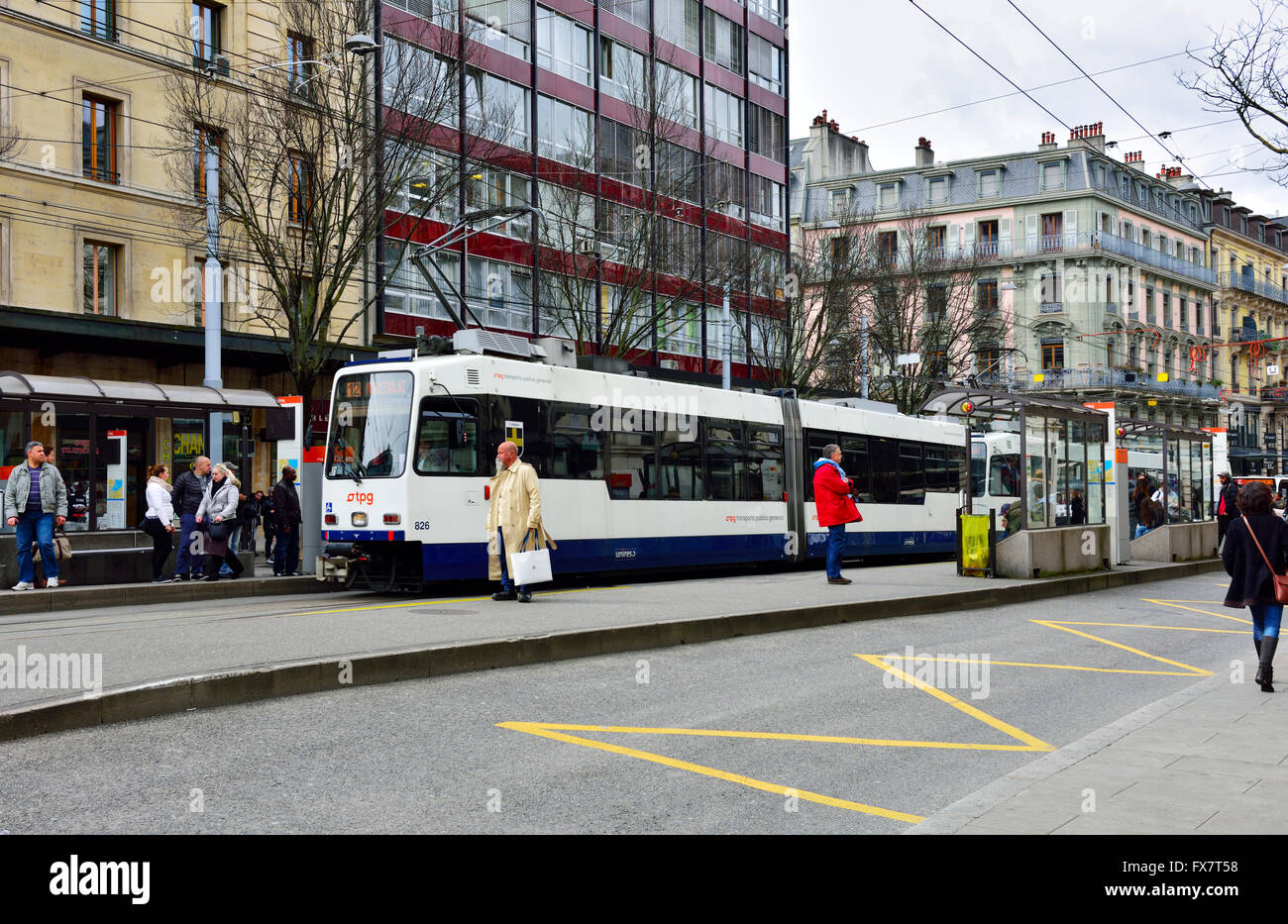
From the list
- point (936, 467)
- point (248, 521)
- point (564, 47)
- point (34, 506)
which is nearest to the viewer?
point (34, 506)

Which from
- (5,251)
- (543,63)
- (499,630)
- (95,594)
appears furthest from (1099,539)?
(543,63)

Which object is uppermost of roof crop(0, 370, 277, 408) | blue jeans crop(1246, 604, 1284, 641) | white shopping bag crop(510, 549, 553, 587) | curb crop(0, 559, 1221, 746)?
roof crop(0, 370, 277, 408)

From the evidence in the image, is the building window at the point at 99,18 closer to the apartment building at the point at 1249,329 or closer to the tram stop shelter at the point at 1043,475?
the tram stop shelter at the point at 1043,475

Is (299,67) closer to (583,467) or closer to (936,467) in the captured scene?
(583,467)

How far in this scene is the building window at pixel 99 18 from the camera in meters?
26.3

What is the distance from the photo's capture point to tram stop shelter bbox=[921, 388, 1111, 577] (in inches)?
733

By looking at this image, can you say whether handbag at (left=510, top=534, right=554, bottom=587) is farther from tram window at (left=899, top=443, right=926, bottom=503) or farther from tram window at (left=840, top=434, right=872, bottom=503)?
tram window at (left=899, top=443, right=926, bottom=503)

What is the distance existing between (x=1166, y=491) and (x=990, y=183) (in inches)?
1815

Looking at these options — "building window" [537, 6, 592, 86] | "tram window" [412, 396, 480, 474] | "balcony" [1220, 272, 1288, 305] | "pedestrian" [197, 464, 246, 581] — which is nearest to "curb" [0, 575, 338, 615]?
"pedestrian" [197, 464, 246, 581]

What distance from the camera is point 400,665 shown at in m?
9.22

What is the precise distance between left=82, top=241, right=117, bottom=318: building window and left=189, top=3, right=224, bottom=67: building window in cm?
501

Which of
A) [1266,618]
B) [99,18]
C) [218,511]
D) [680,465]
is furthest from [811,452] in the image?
[99,18]

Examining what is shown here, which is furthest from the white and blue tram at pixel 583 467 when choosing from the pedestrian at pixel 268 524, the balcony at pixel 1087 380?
the balcony at pixel 1087 380
